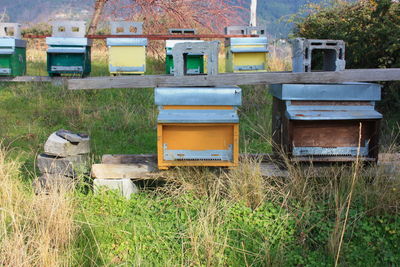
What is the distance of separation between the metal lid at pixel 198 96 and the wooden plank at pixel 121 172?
695 millimetres

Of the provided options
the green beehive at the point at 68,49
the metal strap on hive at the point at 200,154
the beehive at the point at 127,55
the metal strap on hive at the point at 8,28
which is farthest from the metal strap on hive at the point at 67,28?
the metal strap on hive at the point at 200,154

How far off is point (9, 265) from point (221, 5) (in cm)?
1115

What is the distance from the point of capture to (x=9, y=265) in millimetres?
2541

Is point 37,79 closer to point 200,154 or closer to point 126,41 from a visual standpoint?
point 126,41

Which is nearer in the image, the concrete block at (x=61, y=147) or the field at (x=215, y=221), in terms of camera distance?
the field at (x=215, y=221)

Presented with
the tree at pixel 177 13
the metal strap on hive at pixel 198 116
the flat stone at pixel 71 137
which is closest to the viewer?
the metal strap on hive at pixel 198 116

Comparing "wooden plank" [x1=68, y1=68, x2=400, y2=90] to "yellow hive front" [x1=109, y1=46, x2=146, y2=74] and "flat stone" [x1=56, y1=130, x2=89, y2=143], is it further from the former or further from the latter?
"yellow hive front" [x1=109, y1=46, x2=146, y2=74]

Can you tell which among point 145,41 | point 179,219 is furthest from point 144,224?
point 145,41

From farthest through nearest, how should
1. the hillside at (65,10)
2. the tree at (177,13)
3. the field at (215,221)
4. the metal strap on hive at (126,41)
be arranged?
1. the hillside at (65,10)
2. the tree at (177,13)
3. the metal strap on hive at (126,41)
4. the field at (215,221)

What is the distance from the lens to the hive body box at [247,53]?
702 centimetres

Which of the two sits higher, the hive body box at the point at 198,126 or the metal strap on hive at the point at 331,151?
the hive body box at the point at 198,126

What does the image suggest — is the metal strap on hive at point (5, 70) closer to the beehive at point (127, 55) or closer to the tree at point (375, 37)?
the beehive at point (127, 55)

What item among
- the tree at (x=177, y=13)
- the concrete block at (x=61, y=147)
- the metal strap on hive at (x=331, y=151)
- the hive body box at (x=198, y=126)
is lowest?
the concrete block at (x=61, y=147)

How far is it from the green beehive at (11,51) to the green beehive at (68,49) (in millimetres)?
536
